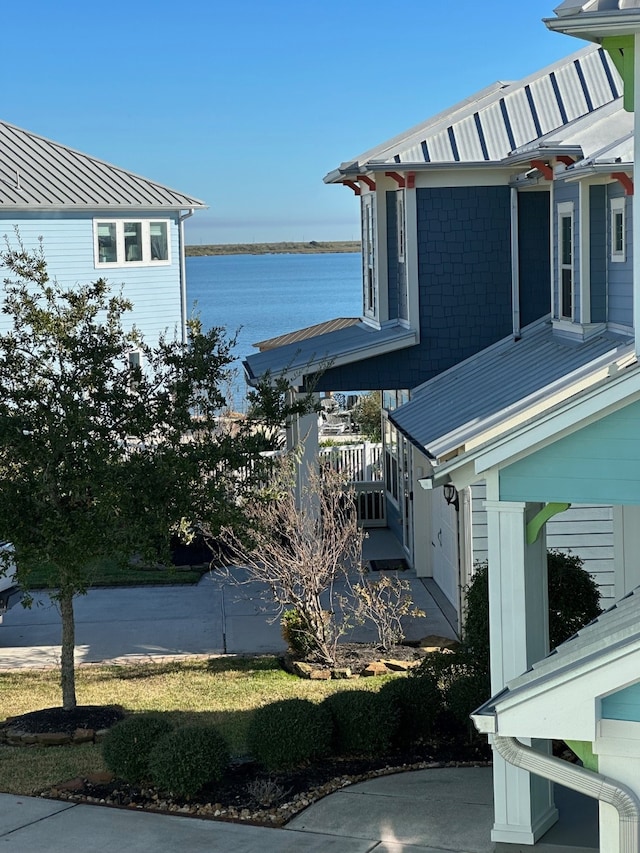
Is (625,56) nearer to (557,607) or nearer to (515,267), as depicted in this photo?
(557,607)

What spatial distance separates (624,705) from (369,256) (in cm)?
1360

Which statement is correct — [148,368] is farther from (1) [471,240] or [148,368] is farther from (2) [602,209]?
(2) [602,209]

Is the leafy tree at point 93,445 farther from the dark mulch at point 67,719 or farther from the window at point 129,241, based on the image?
the window at point 129,241

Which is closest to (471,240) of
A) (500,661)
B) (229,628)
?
(229,628)

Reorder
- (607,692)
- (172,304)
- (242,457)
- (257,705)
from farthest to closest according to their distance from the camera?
(172,304) → (257,705) → (242,457) → (607,692)

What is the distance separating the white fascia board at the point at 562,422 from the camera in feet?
24.9

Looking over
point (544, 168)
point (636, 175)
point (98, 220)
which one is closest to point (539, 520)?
point (636, 175)

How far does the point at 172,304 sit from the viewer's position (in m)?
33.9

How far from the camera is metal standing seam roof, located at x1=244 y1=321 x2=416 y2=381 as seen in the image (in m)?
16.2

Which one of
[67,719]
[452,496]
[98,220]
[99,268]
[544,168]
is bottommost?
[67,719]

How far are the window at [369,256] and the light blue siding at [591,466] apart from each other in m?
9.79

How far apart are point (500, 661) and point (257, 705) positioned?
4.79 metres

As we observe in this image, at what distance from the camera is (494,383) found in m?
13.7

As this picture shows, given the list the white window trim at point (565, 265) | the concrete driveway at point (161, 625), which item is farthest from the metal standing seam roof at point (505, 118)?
the concrete driveway at point (161, 625)
